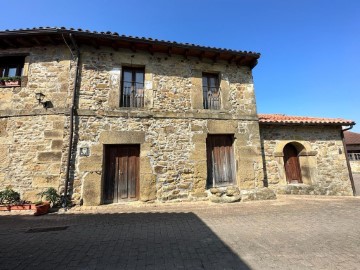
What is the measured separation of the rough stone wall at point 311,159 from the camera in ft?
25.1

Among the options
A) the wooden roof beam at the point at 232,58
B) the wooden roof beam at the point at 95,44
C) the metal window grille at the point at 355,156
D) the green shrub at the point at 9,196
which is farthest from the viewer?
the metal window grille at the point at 355,156

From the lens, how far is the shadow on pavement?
8.42ft

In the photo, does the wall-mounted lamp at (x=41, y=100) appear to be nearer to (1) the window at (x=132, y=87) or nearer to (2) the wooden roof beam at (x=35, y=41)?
(2) the wooden roof beam at (x=35, y=41)

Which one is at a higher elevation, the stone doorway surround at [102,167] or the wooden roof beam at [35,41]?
the wooden roof beam at [35,41]

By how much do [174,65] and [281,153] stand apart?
568 centimetres

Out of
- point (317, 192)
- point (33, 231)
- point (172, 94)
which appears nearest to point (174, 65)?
point (172, 94)

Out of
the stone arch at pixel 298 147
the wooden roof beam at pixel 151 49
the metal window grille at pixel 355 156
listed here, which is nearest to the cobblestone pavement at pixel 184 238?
the stone arch at pixel 298 147

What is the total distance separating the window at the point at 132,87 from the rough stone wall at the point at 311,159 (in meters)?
5.19

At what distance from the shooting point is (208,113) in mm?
7090

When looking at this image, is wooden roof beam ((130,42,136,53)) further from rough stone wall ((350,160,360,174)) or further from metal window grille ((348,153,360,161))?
metal window grille ((348,153,360,161))

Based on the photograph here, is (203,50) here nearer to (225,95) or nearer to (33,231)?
(225,95)

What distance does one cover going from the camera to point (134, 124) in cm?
645

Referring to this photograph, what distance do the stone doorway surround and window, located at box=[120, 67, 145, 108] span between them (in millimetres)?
1173

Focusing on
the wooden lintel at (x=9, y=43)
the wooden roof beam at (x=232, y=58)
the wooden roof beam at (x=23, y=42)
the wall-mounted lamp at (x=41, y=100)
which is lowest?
the wall-mounted lamp at (x=41, y=100)
